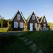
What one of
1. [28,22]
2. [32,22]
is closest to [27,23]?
[28,22]

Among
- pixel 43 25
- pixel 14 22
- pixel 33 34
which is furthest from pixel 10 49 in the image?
pixel 43 25

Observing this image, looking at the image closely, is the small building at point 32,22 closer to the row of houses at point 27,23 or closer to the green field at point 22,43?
the row of houses at point 27,23

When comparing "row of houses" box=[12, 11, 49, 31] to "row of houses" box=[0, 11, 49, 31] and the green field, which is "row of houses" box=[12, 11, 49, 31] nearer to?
"row of houses" box=[0, 11, 49, 31]

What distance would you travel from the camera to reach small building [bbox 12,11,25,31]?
151 ft

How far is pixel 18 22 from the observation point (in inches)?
1892

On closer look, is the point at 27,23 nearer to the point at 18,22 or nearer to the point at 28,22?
the point at 28,22

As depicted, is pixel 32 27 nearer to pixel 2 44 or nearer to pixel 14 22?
pixel 14 22

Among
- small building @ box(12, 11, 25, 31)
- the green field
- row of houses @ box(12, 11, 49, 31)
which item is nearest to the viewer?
the green field

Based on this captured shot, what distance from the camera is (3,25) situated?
4734 cm

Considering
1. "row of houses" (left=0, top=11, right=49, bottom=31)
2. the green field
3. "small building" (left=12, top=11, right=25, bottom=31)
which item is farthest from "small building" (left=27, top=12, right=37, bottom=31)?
the green field

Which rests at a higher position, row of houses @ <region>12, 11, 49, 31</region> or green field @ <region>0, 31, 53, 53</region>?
row of houses @ <region>12, 11, 49, 31</region>

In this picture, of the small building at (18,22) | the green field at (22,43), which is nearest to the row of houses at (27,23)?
the small building at (18,22)

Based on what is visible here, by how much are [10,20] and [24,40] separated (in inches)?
1777

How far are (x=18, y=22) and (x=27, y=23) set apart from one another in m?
3.12
